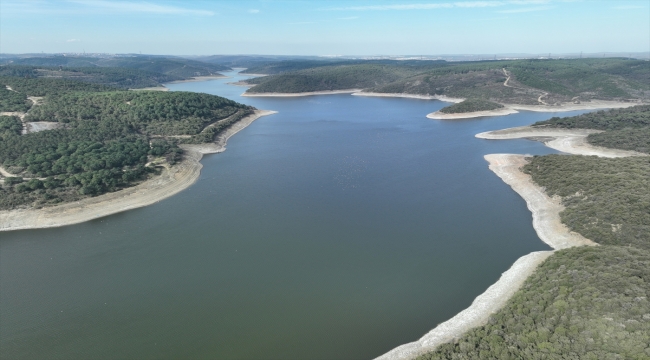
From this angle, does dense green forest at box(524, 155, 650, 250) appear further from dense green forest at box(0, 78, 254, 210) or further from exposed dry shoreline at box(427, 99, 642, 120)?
exposed dry shoreline at box(427, 99, 642, 120)

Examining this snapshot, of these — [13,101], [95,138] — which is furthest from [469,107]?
[13,101]

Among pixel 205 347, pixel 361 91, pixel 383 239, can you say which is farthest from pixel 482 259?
pixel 361 91

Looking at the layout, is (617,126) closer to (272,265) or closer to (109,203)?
(272,265)

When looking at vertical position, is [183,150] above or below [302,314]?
above

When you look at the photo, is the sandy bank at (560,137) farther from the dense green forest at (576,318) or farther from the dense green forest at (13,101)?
the dense green forest at (13,101)

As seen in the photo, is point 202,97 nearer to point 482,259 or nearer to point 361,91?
point 482,259

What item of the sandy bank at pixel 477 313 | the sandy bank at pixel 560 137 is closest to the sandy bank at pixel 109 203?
the sandy bank at pixel 477 313

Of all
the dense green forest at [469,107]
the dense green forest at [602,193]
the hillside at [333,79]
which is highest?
the hillside at [333,79]
